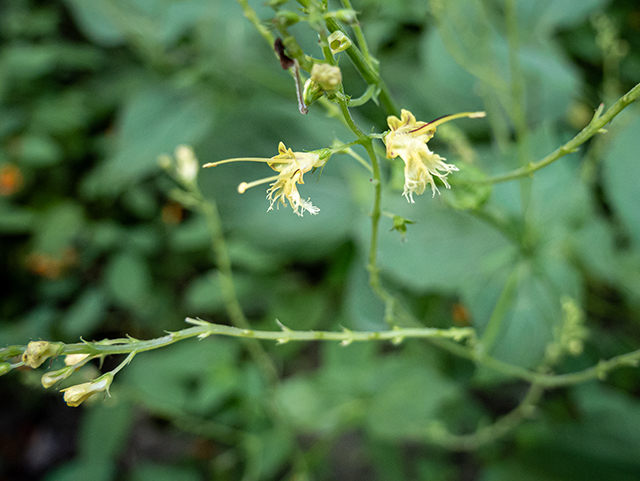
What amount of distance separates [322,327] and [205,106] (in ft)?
1.58

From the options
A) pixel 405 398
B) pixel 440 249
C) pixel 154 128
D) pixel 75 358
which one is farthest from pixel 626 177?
pixel 154 128

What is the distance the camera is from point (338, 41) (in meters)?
0.20

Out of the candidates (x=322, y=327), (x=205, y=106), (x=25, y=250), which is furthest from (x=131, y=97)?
(x=322, y=327)

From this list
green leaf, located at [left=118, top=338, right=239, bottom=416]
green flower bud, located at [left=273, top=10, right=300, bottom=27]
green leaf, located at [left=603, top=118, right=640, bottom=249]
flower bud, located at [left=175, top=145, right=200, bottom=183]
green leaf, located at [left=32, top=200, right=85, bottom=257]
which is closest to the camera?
green flower bud, located at [left=273, top=10, right=300, bottom=27]

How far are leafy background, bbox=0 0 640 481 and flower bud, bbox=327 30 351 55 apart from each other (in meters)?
0.33

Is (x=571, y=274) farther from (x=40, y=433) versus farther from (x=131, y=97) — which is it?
(x=40, y=433)

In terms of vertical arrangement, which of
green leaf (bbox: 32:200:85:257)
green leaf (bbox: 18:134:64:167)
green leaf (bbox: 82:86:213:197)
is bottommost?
green leaf (bbox: 32:200:85:257)

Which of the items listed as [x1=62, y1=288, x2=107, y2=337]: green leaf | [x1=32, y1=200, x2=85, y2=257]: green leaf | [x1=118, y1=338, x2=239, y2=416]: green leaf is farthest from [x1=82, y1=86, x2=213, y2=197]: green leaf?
[x1=118, y1=338, x2=239, y2=416]: green leaf

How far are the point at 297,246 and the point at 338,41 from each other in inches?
20.0

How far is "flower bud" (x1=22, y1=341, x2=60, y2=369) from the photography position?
207 millimetres

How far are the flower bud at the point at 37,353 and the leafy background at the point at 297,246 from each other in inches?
14.6

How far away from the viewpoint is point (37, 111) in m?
0.91

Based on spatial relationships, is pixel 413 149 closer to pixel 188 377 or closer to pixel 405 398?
pixel 405 398

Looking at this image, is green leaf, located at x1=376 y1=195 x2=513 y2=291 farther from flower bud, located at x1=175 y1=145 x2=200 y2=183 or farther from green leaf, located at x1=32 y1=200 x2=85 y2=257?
green leaf, located at x1=32 y1=200 x2=85 y2=257
